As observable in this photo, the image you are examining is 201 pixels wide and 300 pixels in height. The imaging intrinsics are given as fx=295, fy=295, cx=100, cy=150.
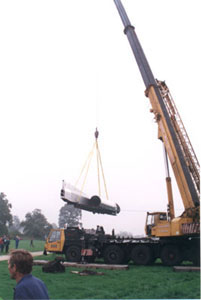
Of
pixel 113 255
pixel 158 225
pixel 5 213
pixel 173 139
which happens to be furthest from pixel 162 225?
pixel 5 213

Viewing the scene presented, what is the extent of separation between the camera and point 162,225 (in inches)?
527

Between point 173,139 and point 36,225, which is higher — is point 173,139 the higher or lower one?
the lower one

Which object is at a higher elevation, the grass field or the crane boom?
the crane boom

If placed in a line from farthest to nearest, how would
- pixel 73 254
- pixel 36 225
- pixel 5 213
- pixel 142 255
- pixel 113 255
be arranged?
1. pixel 36 225
2. pixel 5 213
3. pixel 73 254
4. pixel 113 255
5. pixel 142 255

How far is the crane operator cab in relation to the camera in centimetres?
1327

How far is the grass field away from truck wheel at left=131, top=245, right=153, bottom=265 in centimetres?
329

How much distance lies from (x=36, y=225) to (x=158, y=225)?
60802 mm

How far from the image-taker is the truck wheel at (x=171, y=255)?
13375 mm

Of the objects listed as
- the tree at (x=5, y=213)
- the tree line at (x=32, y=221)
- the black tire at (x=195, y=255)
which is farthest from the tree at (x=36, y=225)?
the black tire at (x=195, y=255)

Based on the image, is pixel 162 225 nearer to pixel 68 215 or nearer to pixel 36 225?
pixel 36 225

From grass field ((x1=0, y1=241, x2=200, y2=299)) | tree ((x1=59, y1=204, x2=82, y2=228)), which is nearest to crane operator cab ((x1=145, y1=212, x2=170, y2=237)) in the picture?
grass field ((x1=0, y1=241, x2=200, y2=299))

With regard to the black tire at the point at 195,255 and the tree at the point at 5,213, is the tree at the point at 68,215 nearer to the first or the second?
the tree at the point at 5,213

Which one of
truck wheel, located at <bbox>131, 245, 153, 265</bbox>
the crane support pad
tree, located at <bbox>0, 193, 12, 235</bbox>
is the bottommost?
truck wheel, located at <bbox>131, 245, 153, 265</bbox>

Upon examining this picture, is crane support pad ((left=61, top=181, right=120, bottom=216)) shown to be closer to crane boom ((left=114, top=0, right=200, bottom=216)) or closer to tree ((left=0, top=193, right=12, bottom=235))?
crane boom ((left=114, top=0, right=200, bottom=216))
